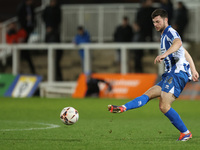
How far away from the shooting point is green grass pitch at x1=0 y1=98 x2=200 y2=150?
26.3 ft

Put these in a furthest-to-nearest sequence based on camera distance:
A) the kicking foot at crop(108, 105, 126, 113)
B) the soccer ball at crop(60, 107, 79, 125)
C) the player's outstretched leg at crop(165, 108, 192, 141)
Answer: the soccer ball at crop(60, 107, 79, 125) < the player's outstretched leg at crop(165, 108, 192, 141) < the kicking foot at crop(108, 105, 126, 113)

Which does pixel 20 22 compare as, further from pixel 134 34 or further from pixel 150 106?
pixel 150 106

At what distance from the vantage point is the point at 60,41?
886 inches

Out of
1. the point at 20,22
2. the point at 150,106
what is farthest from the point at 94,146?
the point at 20,22

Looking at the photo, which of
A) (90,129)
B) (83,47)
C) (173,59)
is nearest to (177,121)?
(173,59)

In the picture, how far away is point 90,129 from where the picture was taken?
10258 mm

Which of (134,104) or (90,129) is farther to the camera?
(90,129)

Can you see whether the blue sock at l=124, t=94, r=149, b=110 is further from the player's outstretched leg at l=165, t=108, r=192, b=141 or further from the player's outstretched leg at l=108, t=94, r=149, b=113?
the player's outstretched leg at l=165, t=108, r=192, b=141

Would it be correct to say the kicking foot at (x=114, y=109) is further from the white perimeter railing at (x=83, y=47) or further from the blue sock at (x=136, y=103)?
the white perimeter railing at (x=83, y=47)

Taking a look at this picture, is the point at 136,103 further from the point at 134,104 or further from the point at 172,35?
the point at 172,35

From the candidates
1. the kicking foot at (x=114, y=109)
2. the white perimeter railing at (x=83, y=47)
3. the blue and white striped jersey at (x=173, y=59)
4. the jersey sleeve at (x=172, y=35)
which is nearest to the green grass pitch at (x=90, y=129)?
the kicking foot at (x=114, y=109)

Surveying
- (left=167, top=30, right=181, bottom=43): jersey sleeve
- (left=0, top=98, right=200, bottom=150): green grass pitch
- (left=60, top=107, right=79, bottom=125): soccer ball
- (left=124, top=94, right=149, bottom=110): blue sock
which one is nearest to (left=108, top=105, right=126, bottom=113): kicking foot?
(left=124, top=94, right=149, bottom=110): blue sock

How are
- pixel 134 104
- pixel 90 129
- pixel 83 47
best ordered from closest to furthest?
→ pixel 134 104
pixel 90 129
pixel 83 47

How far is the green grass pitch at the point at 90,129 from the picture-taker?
8.02 meters
